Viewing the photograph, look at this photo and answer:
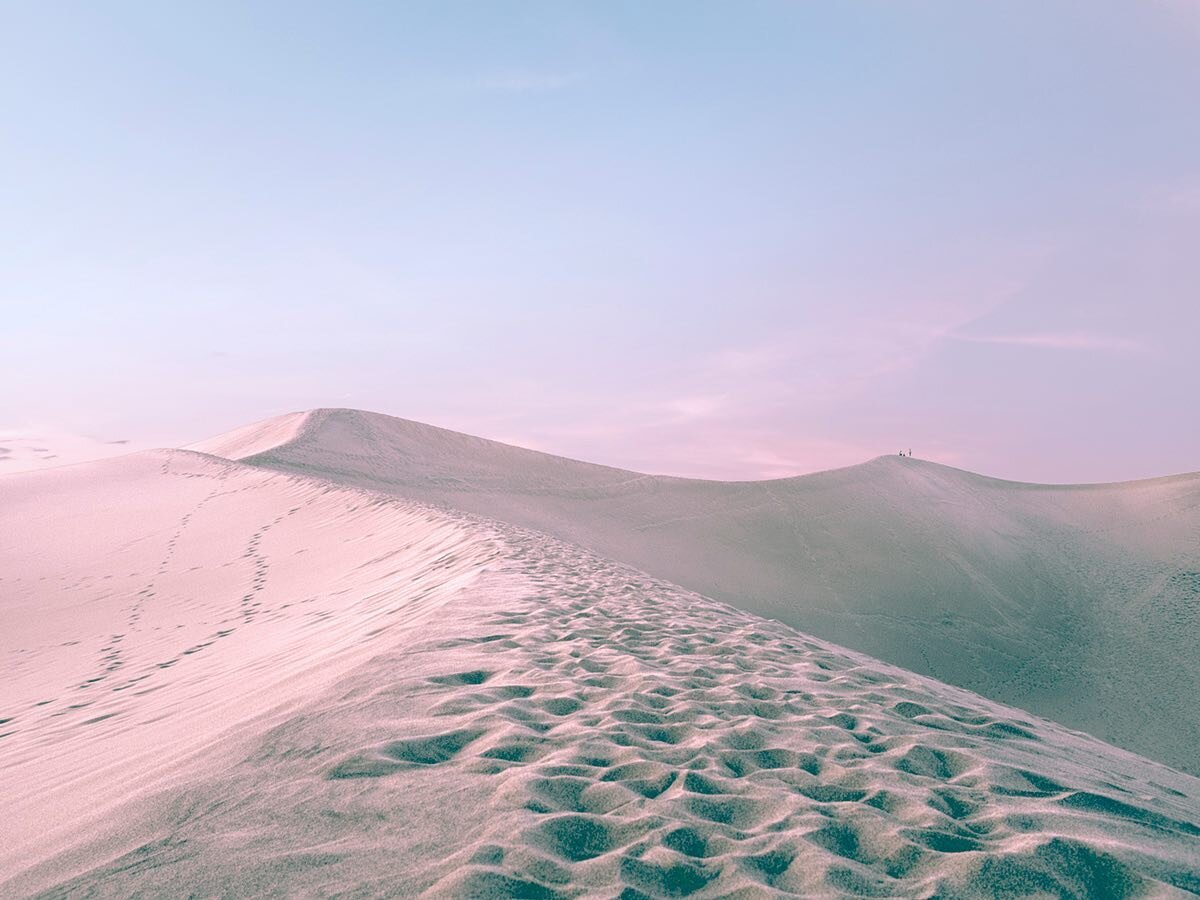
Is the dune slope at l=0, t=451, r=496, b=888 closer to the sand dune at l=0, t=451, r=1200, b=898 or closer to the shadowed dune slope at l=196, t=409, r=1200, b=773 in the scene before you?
the sand dune at l=0, t=451, r=1200, b=898

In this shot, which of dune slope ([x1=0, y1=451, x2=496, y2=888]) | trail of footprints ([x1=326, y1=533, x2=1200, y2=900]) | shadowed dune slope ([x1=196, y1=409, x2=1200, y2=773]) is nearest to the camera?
trail of footprints ([x1=326, y1=533, x2=1200, y2=900])

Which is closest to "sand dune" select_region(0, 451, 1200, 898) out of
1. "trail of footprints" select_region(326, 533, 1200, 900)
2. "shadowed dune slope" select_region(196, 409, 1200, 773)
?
"trail of footprints" select_region(326, 533, 1200, 900)

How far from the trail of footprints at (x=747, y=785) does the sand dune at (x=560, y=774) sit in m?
0.01

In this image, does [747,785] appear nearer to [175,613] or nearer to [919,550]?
[175,613]

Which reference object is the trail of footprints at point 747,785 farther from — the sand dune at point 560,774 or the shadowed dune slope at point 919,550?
the shadowed dune slope at point 919,550

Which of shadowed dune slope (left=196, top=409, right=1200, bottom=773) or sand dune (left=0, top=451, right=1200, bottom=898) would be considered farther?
shadowed dune slope (left=196, top=409, right=1200, bottom=773)

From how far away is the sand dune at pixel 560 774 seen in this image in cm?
262

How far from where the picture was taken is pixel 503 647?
16.4 ft

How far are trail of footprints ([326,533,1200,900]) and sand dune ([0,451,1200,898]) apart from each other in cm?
1

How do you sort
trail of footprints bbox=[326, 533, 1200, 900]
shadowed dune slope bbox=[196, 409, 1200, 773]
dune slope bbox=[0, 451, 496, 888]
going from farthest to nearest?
1. shadowed dune slope bbox=[196, 409, 1200, 773]
2. dune slope bbox=[0, 451, 496, 888]
3. trail of footprints bbox=[326, 533, 1200, 900]

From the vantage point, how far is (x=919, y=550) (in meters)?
21.2

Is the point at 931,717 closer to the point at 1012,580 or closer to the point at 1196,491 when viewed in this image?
the point at 1012,580

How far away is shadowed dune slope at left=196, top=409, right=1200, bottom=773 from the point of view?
634 inches

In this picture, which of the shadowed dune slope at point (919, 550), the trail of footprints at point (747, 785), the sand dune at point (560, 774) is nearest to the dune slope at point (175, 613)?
the sand dune at point (560, 774)
